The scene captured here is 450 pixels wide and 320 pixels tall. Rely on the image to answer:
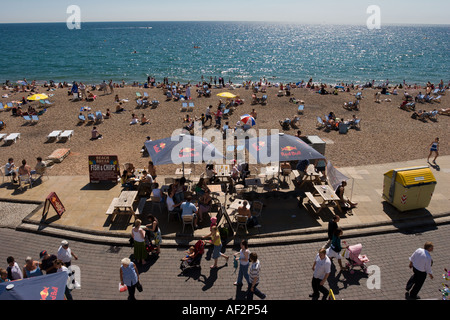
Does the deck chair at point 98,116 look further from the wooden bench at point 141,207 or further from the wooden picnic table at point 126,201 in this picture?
the wooden bench at point 141,207

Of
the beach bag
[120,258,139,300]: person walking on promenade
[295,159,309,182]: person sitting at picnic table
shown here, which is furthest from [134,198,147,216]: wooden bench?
[295,159,309,182]: person sitting at picnic table

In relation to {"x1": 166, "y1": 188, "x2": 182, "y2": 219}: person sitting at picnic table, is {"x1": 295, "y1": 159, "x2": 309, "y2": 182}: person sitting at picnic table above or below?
above

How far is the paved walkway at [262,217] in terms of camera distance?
32.6ft

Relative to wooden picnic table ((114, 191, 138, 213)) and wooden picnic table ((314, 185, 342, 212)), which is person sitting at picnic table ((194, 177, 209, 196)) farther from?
wooden picnic table ((314, 185, 342, 212))

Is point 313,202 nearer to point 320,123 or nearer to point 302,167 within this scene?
point 302,167

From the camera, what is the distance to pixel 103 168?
1316cm

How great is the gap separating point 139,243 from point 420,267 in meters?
7.02

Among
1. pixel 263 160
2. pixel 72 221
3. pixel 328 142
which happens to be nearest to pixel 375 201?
pixel 263 160

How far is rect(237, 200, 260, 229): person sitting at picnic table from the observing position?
9.82 meters

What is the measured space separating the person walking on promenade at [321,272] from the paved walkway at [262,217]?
7.48 feet

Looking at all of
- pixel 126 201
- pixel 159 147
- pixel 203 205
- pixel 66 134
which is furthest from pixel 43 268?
pixel 66 134

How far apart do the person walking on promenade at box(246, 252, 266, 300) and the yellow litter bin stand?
6266 millimetres

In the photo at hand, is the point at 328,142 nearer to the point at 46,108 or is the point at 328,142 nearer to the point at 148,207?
the point at 148,207

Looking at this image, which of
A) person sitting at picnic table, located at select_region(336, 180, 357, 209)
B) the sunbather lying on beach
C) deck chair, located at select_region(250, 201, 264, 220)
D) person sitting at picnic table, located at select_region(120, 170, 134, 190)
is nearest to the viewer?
deck chair, located at select_region(250, 201, 264, 220)
